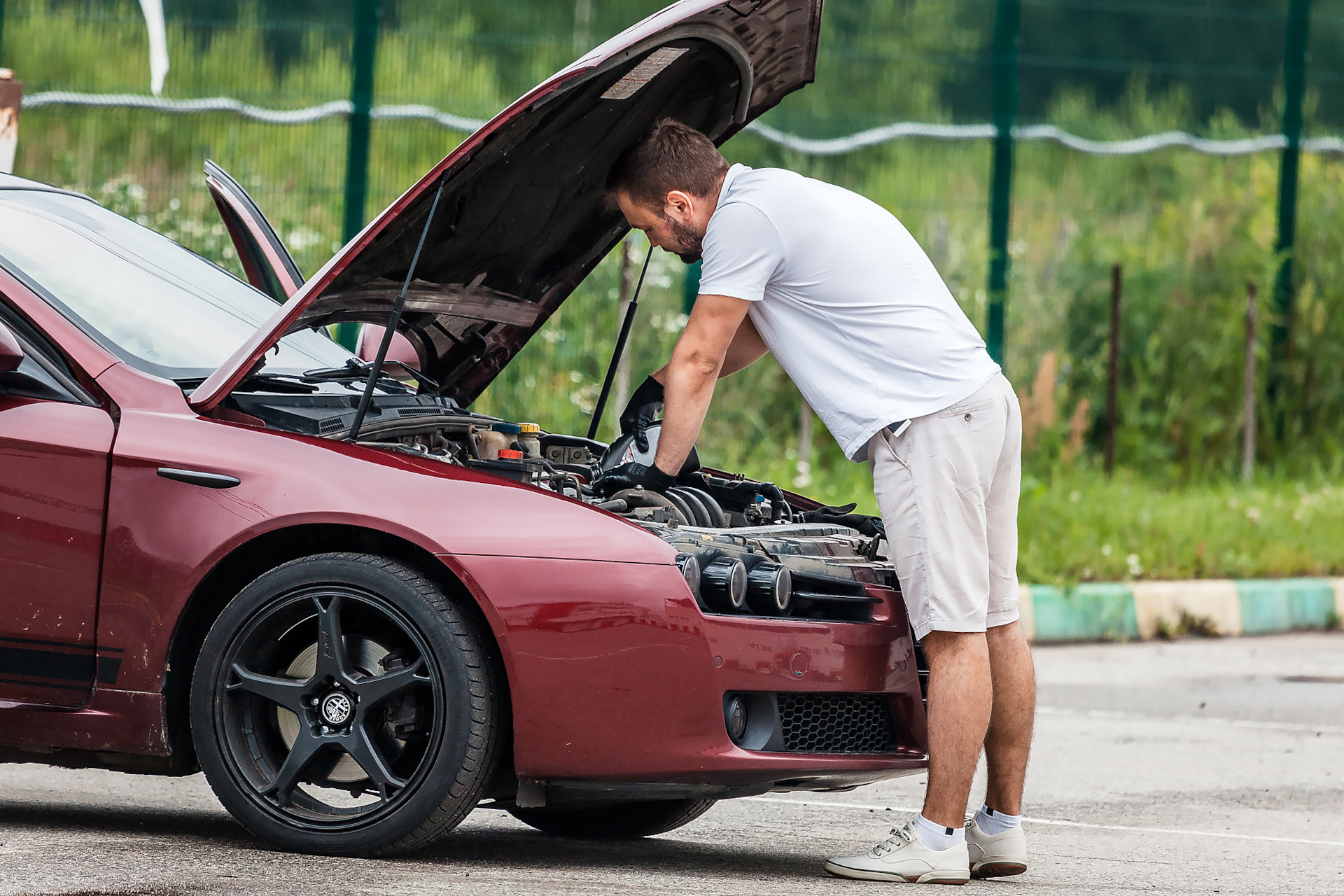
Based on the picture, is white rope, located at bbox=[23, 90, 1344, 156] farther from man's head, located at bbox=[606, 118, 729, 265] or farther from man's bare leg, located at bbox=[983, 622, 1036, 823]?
man's bare leg, located at bbox=[983, 622, 1036, 823]

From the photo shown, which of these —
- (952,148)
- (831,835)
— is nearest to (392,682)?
(831,835)

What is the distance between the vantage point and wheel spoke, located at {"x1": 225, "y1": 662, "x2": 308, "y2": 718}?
3855 millimetres

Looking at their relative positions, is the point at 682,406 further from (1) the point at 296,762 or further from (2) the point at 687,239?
(1) the point at 296,762

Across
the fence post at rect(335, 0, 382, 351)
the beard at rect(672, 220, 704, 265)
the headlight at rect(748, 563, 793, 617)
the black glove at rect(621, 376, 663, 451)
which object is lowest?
the headlight at rect(748, 563, 793, 617)

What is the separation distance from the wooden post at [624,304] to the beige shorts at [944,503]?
6.05 m

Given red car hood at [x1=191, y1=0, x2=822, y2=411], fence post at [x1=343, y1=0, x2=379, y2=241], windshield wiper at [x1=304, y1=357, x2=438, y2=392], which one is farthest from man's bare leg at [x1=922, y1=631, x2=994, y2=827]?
fence post at [x1=343, y1=0, x2=379, y2=241]

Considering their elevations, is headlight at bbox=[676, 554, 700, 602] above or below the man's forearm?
below

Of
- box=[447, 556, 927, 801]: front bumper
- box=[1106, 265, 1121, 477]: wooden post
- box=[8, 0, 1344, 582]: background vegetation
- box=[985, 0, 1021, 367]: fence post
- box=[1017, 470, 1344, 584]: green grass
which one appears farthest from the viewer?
box=[1106, 265, 1121, 477]: wooden post

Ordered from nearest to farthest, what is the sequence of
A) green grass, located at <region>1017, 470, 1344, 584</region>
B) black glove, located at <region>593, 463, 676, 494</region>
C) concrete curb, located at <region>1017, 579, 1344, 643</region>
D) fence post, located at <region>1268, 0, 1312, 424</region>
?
Answer: black glove, located at <region>593, 463, 676, 494</region>
concrete curb, located at <region>1017, 579, 1344, 643</region>
green grass, located at <region>1017, 470, 1344, 584</region>
fence post, located at <region>1268, 0, 1312, 424</region>

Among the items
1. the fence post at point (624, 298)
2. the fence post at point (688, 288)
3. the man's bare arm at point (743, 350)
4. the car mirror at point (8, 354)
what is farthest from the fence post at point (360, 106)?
the car mirror at point (8, 354)

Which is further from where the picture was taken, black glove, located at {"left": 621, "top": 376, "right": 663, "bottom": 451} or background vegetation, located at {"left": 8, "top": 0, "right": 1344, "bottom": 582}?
background vegetation, located at {"left": 8, "top": 0, "right": 1344, "bottom": 582}

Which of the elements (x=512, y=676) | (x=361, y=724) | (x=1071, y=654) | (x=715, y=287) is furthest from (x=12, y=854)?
(x=1071, y=654)

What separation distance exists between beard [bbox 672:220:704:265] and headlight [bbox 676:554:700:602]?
771mm

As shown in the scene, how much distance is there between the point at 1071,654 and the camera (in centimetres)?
849
